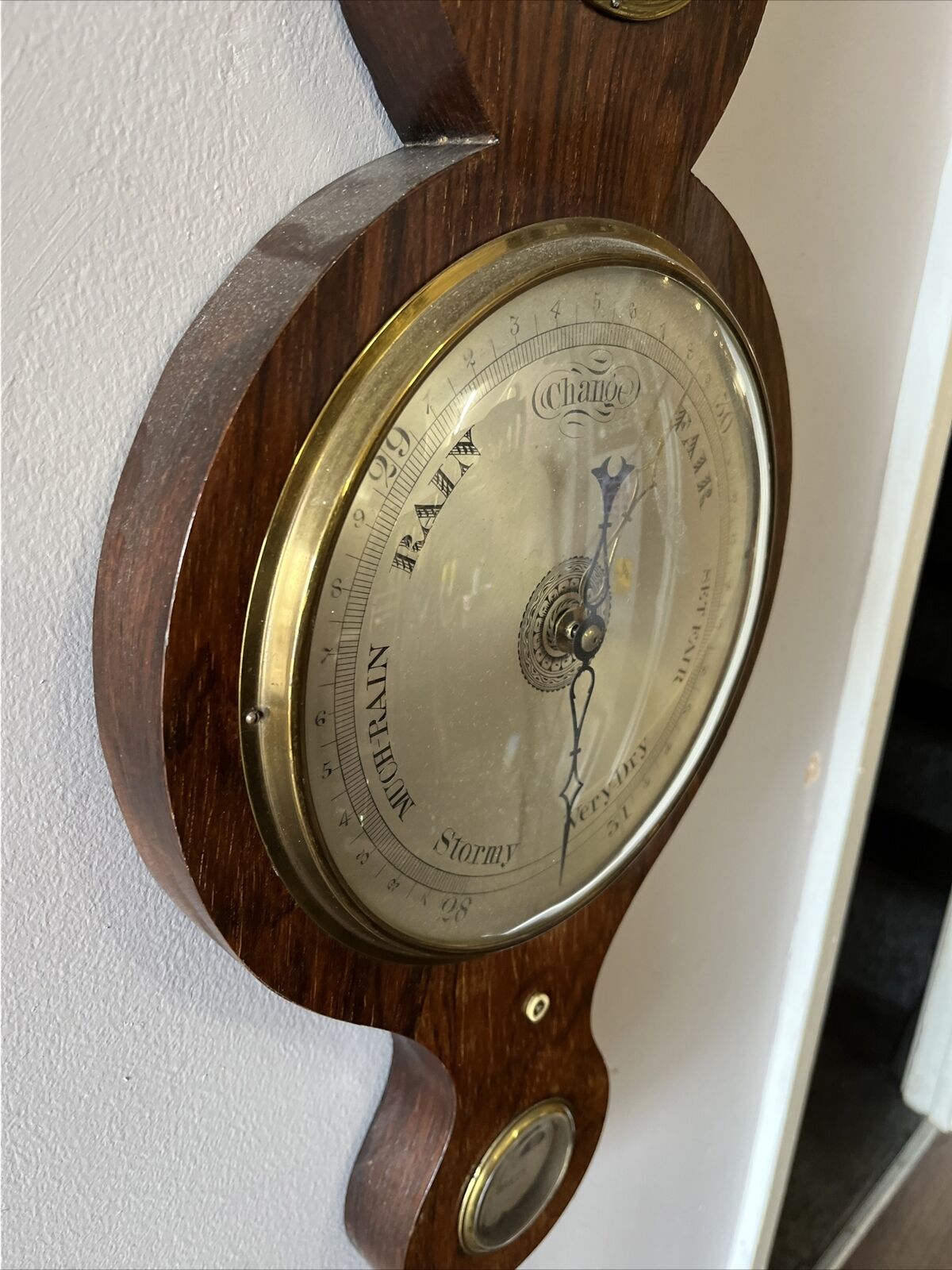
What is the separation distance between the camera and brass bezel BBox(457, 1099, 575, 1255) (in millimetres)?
546

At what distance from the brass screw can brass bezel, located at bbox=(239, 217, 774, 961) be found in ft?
0.66

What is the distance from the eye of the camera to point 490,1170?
55cm

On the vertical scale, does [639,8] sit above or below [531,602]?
above

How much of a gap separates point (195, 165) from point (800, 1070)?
949 mm

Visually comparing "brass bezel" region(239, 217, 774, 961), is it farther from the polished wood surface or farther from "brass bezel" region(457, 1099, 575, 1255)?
the polished wood surface

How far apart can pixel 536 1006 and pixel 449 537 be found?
0.30 metres

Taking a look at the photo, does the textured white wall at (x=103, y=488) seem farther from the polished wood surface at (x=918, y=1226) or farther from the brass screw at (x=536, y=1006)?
the polished wood surface at (x=918, y=1226)

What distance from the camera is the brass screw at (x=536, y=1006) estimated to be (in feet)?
1.83

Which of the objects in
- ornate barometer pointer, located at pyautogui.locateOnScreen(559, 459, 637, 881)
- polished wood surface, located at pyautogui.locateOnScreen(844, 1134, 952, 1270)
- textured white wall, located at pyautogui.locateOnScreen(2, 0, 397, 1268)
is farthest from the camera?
polished wood surface, located at pyautogui.locateOnScreen(844, 1134, 952, 1270)

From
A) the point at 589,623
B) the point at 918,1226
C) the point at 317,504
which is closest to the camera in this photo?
the point at 317,504

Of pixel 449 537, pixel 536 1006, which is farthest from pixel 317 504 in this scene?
pixel 536 1006

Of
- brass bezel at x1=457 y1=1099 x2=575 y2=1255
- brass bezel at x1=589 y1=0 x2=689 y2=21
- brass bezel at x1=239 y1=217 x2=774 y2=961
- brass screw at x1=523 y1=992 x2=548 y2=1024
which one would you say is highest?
brass bezel at x1=589 y1=0 x2=689 y2=21

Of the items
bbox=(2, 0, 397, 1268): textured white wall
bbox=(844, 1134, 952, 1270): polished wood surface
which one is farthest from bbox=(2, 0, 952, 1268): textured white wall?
bbox=(844, 1134, 952, 1270): polished wood surface

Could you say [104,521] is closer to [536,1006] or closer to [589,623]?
[589,623]
